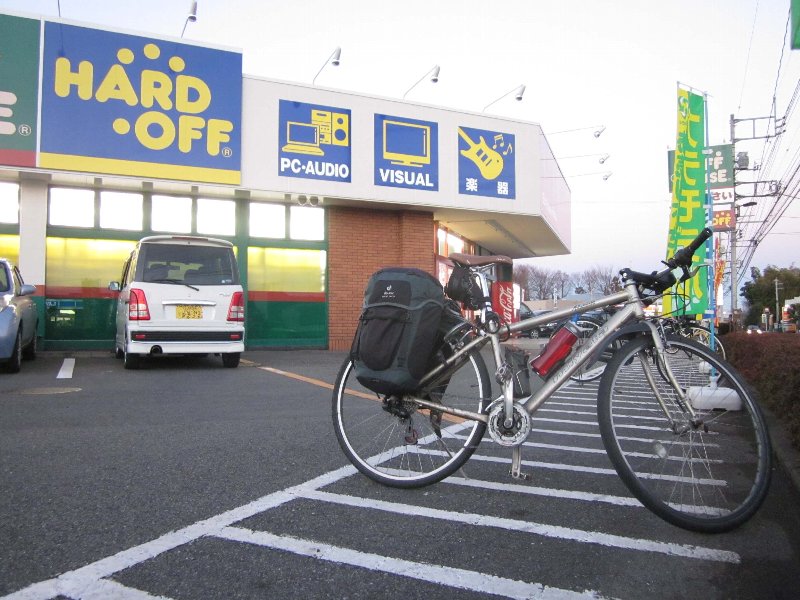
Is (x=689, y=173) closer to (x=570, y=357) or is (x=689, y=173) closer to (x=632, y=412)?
(x=570, y=357)

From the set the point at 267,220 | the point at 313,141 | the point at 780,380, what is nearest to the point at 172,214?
the point at 267,220

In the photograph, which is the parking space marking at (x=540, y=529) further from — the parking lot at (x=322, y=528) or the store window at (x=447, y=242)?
the store window at (x=447, y=242)

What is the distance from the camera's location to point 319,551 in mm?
2447

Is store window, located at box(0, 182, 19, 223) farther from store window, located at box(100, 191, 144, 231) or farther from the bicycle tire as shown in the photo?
the bicycle tire

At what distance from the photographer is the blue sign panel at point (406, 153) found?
13383 mm

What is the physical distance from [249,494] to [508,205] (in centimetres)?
1266

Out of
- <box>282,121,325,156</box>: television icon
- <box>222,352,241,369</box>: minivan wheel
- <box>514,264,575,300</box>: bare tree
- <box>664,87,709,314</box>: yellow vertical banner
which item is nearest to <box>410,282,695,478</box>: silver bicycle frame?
<box>664,87,709,314</box>: yellow vertical banner

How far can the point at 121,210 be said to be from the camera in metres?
12.3

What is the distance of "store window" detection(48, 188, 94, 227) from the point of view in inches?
466

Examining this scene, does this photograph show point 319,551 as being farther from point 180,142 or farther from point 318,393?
point 180,142

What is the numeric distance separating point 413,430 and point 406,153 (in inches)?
428

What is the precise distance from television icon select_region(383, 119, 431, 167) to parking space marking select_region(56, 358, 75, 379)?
7584 millimetres

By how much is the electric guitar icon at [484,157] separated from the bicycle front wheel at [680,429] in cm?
1188

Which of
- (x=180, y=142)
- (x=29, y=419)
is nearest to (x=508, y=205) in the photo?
(x=180, y=142)
